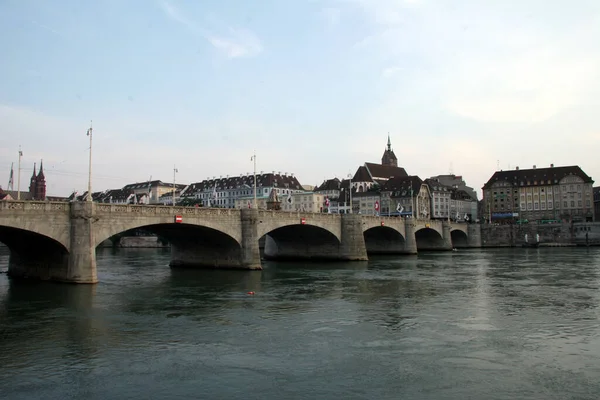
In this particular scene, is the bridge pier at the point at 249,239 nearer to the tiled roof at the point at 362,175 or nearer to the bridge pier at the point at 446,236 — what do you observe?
the bridge pier at the point at 446,236

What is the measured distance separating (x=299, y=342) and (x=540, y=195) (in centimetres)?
13413

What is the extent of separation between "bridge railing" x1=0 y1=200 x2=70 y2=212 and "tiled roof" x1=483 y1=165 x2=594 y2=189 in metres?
128

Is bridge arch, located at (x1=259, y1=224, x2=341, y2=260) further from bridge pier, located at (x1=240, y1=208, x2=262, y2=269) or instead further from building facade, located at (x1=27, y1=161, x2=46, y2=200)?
building facade, located at (x1=27, y1=161, x2=46, y2=200)

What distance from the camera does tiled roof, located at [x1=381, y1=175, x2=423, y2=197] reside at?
141m

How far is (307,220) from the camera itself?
192ft

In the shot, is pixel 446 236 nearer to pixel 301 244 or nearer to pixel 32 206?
pixel 301 244

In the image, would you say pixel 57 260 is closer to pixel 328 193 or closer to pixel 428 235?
pixel 428 235

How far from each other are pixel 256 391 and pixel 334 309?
45.9ft

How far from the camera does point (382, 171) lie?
554ft

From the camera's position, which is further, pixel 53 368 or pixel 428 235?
pixel 428 235

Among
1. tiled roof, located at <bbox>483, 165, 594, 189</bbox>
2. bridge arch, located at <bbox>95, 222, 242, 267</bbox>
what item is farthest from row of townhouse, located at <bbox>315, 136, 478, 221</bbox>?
bridge arch, located at <bbox>95, 222, 242, 267</bbox>

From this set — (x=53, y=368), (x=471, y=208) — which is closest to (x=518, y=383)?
(x=53, y=368)

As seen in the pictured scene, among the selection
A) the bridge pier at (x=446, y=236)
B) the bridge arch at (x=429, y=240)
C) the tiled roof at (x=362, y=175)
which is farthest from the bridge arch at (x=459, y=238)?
the tiled roof at (x=362, y=175)

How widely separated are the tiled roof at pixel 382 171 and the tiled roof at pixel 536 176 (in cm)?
3163
